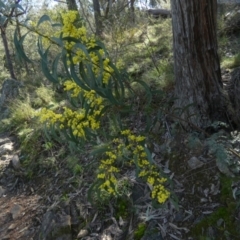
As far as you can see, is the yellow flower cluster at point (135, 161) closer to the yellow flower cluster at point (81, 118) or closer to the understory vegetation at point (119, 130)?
the understory vegetation at point (119, 130)

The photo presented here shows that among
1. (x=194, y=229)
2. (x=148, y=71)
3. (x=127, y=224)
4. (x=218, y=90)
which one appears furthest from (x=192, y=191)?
(x=148, y=71)

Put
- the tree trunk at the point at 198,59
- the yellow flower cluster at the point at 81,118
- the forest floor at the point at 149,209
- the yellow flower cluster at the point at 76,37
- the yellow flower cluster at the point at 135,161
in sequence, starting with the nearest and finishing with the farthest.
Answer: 1. the yellow flower cluster at the point at 76,37
2. the yellow flower cluster at the point at 81,118
3. the yellow flower cluster at the point at 135,161
4. the forest floor at the point at 149,209
5. the tree trunk at the point at 198,59

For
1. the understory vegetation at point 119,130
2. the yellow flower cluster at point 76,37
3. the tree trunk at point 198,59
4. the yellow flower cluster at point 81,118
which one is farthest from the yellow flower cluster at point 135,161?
the tree trunk at point 198,59

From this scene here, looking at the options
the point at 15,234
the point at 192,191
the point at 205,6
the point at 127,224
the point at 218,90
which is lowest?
the point at 15,234

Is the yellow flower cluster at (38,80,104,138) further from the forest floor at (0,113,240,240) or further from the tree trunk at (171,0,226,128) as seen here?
the tree trunk at (171,0,226,128)

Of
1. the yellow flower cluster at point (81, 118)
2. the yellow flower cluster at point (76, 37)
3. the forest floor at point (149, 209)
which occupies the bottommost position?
the forest floor at point (149, 209)

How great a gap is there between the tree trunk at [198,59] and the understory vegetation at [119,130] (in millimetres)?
187

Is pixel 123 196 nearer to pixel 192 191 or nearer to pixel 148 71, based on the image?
pixel 192 191

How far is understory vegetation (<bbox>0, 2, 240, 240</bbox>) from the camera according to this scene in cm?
133

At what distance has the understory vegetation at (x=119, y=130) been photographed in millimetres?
1330

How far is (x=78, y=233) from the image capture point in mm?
2615

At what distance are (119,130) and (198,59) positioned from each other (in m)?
0.93

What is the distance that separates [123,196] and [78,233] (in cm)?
49

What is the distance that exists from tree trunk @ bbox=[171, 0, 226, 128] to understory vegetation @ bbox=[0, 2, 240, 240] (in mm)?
187
